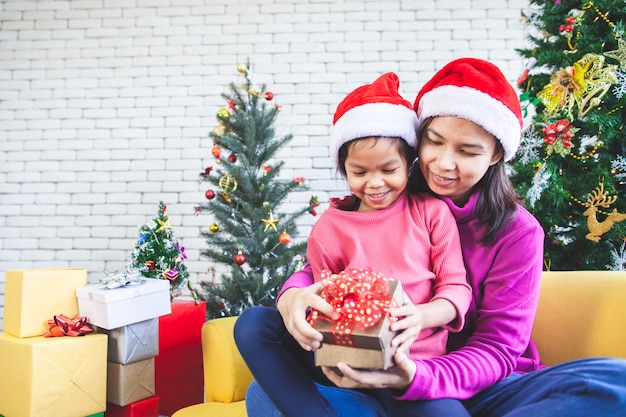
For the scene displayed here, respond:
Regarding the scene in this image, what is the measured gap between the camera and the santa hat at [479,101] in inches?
45.3

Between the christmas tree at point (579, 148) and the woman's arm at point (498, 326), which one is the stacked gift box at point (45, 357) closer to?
the woman's arm at point (498, 326)

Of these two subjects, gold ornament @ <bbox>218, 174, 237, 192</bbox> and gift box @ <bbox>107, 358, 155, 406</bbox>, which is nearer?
gift box @ <bbox>107, 358, 155, 406</bbox>

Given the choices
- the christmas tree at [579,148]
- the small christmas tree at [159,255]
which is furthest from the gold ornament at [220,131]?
the christmas tree at [579,148]

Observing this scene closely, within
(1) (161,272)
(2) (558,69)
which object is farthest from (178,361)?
(2) (558,69)

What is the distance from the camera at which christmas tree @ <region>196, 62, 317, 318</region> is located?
2.47 metres

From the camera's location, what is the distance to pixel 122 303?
5.98 ft

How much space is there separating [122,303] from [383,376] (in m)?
1.25

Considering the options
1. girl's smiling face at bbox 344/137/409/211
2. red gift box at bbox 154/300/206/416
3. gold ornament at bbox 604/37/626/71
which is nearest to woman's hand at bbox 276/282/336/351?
girl's smiling face at bbox 344/137/409/211

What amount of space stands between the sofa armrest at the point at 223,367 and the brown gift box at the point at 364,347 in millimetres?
787

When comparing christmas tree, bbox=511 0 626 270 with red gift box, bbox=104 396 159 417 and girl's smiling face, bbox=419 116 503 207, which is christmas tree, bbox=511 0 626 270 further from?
red gift box, bbox=104 396 159 417

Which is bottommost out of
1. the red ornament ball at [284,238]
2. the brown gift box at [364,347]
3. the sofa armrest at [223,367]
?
the sofa armrest at [223,367]

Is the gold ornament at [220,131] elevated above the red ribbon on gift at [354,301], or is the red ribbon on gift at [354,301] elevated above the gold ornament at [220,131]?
the gold ornament at [220,131]

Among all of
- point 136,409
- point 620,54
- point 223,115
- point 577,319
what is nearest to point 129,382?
point 136,409

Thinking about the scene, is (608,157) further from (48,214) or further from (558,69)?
(48,214)
